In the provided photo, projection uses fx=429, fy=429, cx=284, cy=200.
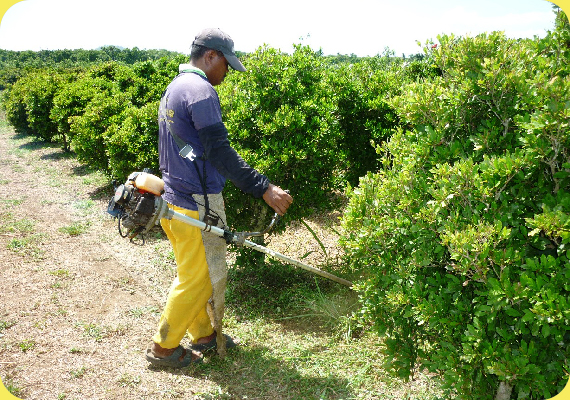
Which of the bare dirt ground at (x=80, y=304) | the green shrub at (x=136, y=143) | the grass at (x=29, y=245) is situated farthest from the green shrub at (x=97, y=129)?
the grass at (x=29, y=245)

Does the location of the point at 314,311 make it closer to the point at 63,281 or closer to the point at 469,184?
the point at 469,184

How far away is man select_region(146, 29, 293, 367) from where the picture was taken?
128 inches

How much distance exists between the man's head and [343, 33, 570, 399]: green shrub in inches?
56.6

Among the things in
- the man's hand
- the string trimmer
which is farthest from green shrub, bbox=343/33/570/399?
the string trimmer

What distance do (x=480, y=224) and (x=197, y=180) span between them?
2.15 metres

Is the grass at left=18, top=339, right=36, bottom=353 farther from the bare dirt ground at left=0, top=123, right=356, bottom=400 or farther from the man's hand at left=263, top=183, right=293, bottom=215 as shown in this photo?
the man's hand at left=263, top=183, right=293, bottom=215

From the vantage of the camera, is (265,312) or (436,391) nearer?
(436,391)

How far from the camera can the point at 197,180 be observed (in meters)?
3.45

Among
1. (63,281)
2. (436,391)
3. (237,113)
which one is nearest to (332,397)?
(436,391)

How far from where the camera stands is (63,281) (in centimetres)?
529

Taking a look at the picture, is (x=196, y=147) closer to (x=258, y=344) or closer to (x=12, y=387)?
(x=258, y=344)

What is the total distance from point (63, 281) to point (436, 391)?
440 centimetres

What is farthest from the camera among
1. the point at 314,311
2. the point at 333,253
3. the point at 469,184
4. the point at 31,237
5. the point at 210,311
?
the point at 31,237

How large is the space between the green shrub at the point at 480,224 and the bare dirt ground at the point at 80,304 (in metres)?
1.88
